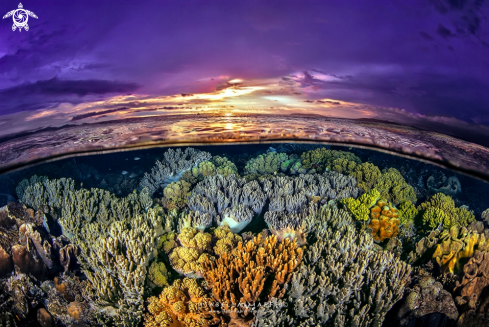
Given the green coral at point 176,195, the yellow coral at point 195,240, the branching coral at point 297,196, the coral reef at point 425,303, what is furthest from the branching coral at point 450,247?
the green coral at point 176,195

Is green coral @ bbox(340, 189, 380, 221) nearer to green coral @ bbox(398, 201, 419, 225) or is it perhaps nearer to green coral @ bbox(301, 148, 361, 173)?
green coral @ bbox(398, 201, 419, 225)

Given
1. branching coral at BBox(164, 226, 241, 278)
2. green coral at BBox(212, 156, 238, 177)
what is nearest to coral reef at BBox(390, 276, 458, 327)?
branching coral at BBox(164, 226, 241, 278)

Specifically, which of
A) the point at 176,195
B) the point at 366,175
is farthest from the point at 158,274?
the point at 366,175

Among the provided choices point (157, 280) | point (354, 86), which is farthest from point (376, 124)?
point (157, 280)

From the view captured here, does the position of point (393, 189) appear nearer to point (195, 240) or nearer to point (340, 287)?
point (340, 287)

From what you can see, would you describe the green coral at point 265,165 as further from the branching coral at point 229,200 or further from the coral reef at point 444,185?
the coral reef at point 444,185

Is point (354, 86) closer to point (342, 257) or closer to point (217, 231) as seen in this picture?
point (342, 257)
